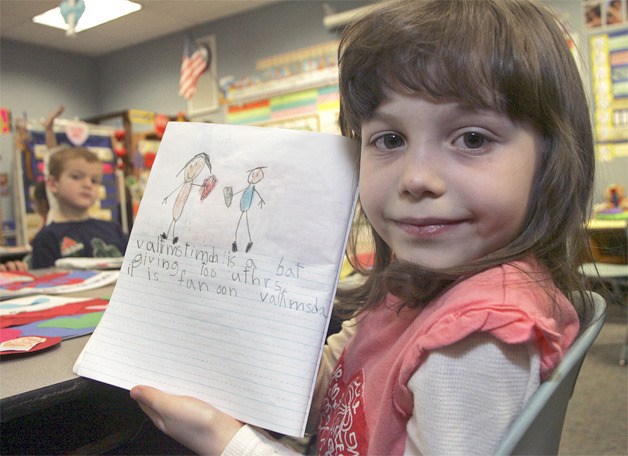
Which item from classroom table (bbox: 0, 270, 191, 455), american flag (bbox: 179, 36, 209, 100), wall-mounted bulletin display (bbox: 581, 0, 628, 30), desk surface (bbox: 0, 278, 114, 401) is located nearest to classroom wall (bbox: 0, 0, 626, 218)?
american flag (bbox: 179, 36, 209, 100)

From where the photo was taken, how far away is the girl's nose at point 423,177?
47 centimetres

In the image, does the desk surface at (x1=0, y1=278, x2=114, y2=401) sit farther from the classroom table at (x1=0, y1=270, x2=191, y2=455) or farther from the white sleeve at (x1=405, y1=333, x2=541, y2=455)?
the white sleeve at (x1=405, y1=333, x2=541, y2=455)

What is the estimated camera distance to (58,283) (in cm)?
102

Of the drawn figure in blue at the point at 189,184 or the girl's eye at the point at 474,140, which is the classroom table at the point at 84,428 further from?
the girl's eye at the point at 474,140

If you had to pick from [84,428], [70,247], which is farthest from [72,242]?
[84,428]

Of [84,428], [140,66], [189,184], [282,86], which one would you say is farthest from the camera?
[140,66]

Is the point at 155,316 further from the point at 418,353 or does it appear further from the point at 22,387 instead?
the point at 418,353

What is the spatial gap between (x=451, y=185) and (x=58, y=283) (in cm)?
85

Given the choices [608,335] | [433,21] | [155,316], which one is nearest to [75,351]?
[155,316]

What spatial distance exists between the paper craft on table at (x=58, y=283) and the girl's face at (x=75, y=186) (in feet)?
3.32

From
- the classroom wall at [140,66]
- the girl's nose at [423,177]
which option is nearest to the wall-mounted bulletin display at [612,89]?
the classroom wall at [140,66]

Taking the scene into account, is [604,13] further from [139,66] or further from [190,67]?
[139,66]

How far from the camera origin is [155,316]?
21.2 inches

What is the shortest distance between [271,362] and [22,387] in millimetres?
214
